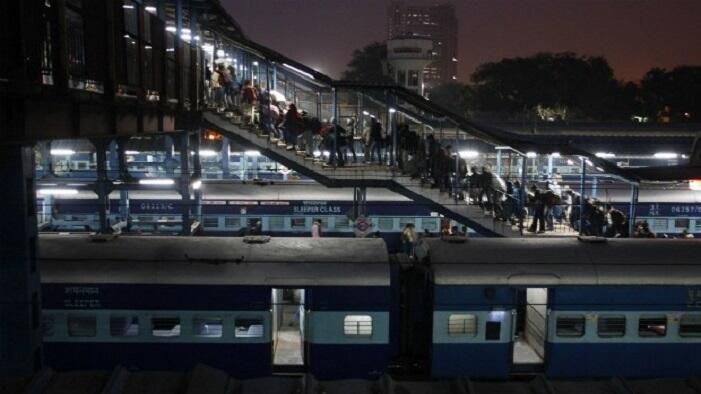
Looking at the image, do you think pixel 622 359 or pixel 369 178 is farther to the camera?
pixel 369 178

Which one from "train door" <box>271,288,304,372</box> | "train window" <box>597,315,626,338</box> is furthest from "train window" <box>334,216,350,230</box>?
"train window" <box>597,315,626,338</box>

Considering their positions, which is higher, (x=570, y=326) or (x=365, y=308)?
(x=365, y=308)

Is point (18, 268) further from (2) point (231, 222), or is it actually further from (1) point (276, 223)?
(1) point (276, 223)

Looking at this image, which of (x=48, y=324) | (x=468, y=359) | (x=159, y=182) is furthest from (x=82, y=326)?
(x=159, y=182)

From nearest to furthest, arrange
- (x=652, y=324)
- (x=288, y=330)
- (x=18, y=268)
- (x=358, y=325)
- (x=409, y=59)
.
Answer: (x=18, y=268), (x=358, y=325), (x=652, y=324), (x=288, y=330), (x=409, y=59)

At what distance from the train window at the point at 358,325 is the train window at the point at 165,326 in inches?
122

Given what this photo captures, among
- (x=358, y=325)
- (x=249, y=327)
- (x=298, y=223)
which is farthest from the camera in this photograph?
(x=298, y=223)

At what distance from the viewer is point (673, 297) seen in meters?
13.8

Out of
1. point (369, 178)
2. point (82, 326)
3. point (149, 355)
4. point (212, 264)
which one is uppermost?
point (369, 178)

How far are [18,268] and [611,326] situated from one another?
10.6m

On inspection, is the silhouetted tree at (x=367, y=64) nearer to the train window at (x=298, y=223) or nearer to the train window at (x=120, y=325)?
the train window at (x=298, y=223)

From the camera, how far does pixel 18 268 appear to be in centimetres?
1122

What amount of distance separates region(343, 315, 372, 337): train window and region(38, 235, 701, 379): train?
0.7 inches

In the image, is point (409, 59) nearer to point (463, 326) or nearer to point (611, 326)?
point (611, 326)
